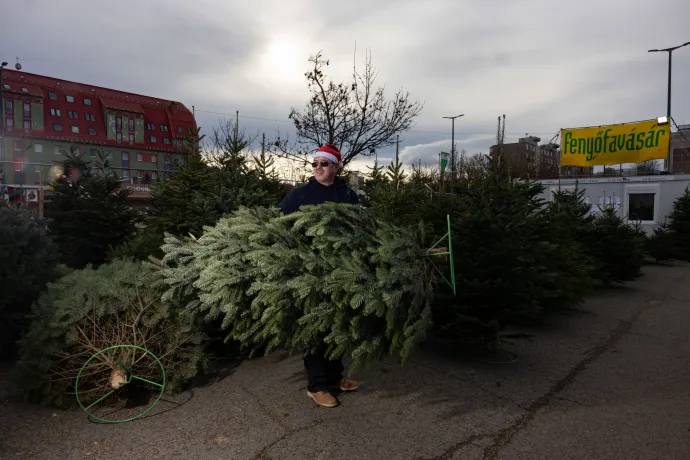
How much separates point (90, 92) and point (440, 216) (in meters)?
49.6

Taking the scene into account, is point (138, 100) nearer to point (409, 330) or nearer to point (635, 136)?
point (635, 136)

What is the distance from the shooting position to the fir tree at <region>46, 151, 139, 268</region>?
8.52 metres

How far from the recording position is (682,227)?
15.8 meters

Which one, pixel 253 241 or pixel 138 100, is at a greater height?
pixel 138 100

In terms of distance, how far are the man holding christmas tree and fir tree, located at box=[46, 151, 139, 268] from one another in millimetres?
5762

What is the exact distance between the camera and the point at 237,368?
14.9 ft

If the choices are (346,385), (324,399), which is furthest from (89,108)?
(324,399)

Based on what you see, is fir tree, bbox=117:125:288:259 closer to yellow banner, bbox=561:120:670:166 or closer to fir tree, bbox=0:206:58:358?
fir tree, bbox=0:206:58:358

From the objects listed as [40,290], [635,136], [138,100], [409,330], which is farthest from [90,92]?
[409,330]

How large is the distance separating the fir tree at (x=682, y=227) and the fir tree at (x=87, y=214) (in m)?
15.9

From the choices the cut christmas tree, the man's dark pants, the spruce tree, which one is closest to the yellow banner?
the spruce tree

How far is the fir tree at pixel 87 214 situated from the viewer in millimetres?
8523

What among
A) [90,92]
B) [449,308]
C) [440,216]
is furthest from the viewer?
[90,92]

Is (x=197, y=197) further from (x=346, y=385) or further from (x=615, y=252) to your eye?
(x=615, y=252)
